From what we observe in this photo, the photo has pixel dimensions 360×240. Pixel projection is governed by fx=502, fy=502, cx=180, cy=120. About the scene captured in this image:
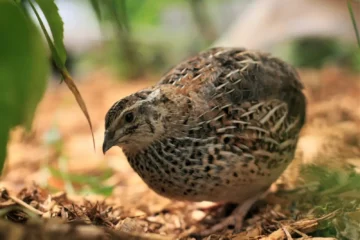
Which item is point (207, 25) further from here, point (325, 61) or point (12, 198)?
point (12, 198)

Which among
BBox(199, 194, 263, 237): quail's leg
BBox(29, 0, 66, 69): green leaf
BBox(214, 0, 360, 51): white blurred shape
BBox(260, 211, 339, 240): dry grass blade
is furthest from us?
BBox(214, 0, 360, 51): white blurred shape

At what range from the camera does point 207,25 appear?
7508mm

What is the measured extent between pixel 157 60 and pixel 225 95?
5.80 meters

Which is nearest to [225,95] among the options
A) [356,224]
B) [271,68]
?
[271,68]

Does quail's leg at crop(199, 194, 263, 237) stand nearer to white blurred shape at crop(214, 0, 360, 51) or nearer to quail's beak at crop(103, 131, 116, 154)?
quail's beak at crop(103, 131, 116, 154)

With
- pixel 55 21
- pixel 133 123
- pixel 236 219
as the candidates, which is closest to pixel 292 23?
pixel 236 219

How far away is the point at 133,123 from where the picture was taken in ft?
7.93

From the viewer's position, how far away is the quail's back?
245 centimetres

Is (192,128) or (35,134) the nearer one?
(192,128)

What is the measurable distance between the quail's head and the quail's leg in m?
0.59

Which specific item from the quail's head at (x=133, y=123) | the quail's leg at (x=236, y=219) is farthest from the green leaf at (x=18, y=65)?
the quail's leg at (x=236, y=219)

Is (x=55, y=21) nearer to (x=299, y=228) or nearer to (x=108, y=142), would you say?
(x=108, y=142)

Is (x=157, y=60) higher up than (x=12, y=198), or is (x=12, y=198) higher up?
(x=157, y=60)

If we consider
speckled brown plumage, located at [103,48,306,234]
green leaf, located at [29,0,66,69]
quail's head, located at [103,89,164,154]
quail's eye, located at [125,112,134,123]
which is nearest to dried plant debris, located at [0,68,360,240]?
speckled brown plumage, located at [103,48,306,234]
